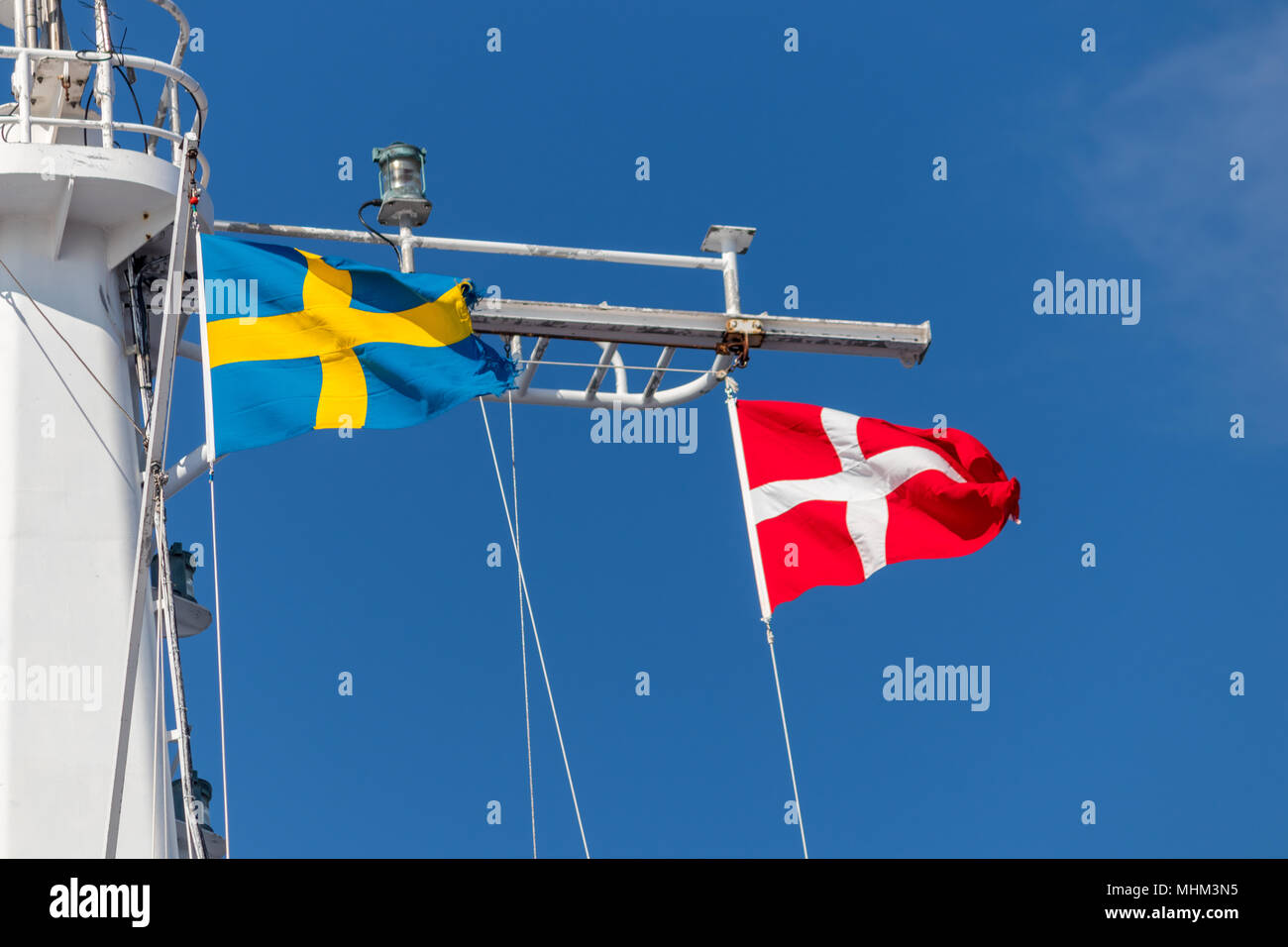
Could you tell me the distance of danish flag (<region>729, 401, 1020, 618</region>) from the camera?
71.3ft

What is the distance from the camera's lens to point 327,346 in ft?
67.7

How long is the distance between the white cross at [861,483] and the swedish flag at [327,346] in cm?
289

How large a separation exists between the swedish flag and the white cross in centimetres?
289

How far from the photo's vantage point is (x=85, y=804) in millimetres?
18656

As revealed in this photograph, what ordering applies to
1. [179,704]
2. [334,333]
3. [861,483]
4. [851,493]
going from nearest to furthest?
[179,704], [334,333], [851,493], [861,483]

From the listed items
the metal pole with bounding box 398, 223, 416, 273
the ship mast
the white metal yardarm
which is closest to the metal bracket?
the white metal yardarm

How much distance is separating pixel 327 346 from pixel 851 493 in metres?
5.26

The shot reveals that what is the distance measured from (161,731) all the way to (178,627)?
2.95 m

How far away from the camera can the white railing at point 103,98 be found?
20.5m

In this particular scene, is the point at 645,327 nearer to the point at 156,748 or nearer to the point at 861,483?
the point at 861,483

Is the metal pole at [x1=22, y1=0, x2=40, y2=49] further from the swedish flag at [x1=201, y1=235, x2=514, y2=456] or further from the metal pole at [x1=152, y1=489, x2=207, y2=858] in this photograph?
the metal pole at [x1=152, y1=489, x2=207, y2=858]

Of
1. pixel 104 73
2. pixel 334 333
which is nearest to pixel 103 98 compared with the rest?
pixel 104 73
